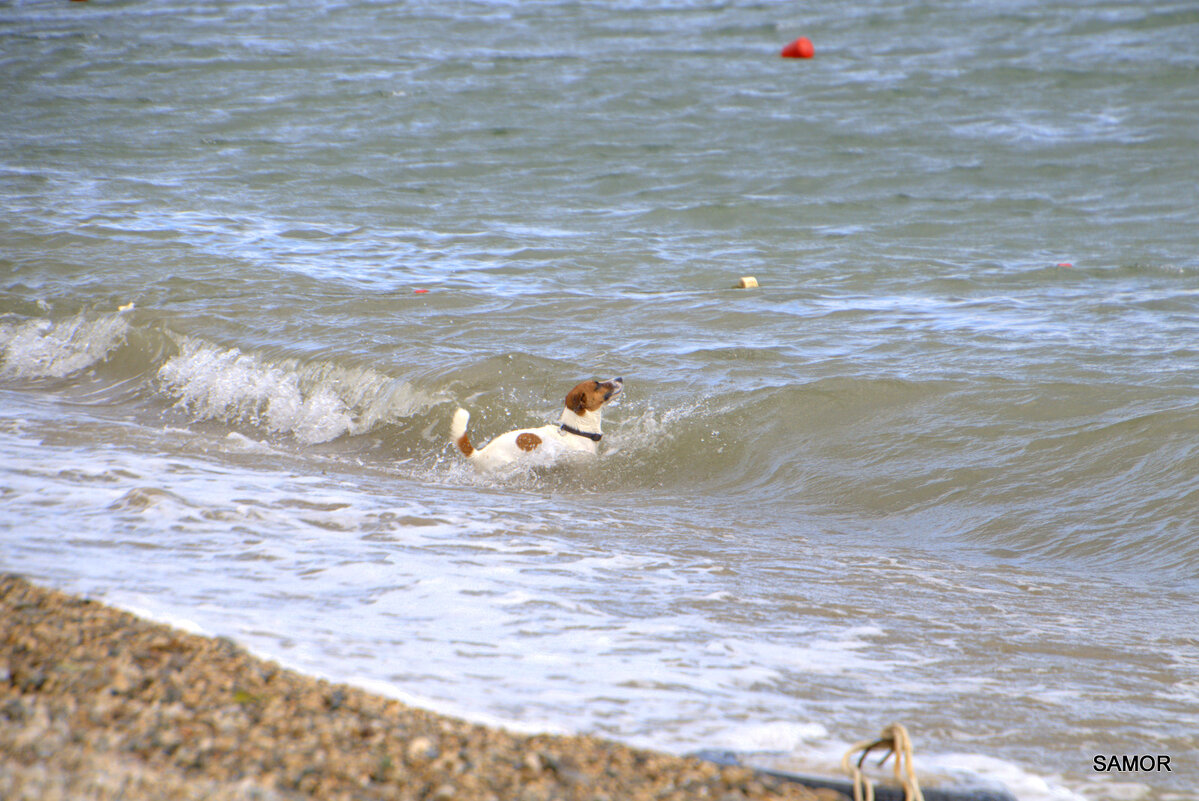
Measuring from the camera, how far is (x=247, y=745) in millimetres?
2572

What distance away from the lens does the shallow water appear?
3.79 metres

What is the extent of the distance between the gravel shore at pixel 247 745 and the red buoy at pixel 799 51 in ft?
71.7

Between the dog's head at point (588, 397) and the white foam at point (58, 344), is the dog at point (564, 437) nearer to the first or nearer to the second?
the dog's head at point (588, 397)

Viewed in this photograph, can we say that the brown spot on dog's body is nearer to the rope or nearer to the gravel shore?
the gravel shore

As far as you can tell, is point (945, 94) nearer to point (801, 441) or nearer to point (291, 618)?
point (801, 441)

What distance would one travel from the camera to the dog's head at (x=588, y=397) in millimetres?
7348

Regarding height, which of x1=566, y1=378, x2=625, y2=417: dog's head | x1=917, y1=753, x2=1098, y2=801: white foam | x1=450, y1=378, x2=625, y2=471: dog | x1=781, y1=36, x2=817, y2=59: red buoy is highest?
x1=781, y1=36, x2=817, y2=59: red buoy

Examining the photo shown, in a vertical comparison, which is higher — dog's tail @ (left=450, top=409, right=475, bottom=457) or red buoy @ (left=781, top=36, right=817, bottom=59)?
red buoy @ (left=781, top=36, right=817, bottom=59)

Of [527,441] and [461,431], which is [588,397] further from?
[461,431]

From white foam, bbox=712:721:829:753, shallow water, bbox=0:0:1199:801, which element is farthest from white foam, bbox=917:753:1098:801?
white foam, bbox=712:721:829:753

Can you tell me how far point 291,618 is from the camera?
3766 millimetres

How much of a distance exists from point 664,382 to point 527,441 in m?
1.73

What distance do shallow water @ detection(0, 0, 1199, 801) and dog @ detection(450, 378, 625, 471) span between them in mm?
167

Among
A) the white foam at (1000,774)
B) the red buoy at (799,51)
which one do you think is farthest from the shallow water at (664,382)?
the red buoy at (799,51)
